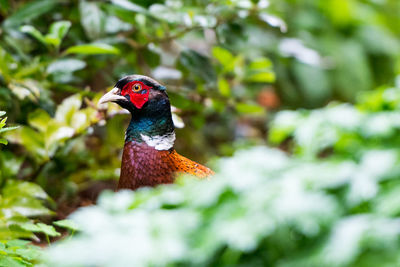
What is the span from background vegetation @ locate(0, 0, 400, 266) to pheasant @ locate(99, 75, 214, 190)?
354mm

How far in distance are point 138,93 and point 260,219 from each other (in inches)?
57.6

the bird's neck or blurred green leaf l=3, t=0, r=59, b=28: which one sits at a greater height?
blurred green leaf l=3, t=0, r=59, b=28

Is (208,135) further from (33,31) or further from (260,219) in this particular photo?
(260,219)

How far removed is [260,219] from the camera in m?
1.05

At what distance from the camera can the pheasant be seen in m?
2.32

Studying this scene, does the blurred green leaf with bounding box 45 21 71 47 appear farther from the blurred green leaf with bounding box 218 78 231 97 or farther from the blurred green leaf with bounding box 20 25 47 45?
the blurred green leaf with bounding box 218 78 231 97

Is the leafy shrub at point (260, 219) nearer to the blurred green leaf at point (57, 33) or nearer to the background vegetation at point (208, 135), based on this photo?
the background vegetation at point (208, 135)

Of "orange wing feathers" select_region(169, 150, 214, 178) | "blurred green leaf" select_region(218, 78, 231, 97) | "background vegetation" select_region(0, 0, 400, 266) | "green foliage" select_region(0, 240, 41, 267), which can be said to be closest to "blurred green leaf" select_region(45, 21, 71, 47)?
"background vegetation" select_region(0, 0, 400, 266)

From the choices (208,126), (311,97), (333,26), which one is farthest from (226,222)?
(333,26)

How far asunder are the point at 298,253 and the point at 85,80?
2959 mm

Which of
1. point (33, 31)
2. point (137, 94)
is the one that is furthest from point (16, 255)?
point (33, 31)

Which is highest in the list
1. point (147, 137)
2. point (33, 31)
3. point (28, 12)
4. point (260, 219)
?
point (28, 12)

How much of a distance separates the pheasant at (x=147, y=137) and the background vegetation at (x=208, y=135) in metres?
0.35

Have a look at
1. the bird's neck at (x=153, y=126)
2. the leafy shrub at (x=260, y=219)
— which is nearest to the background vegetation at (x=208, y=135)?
the leafy shrub at (x=260, y=219)
